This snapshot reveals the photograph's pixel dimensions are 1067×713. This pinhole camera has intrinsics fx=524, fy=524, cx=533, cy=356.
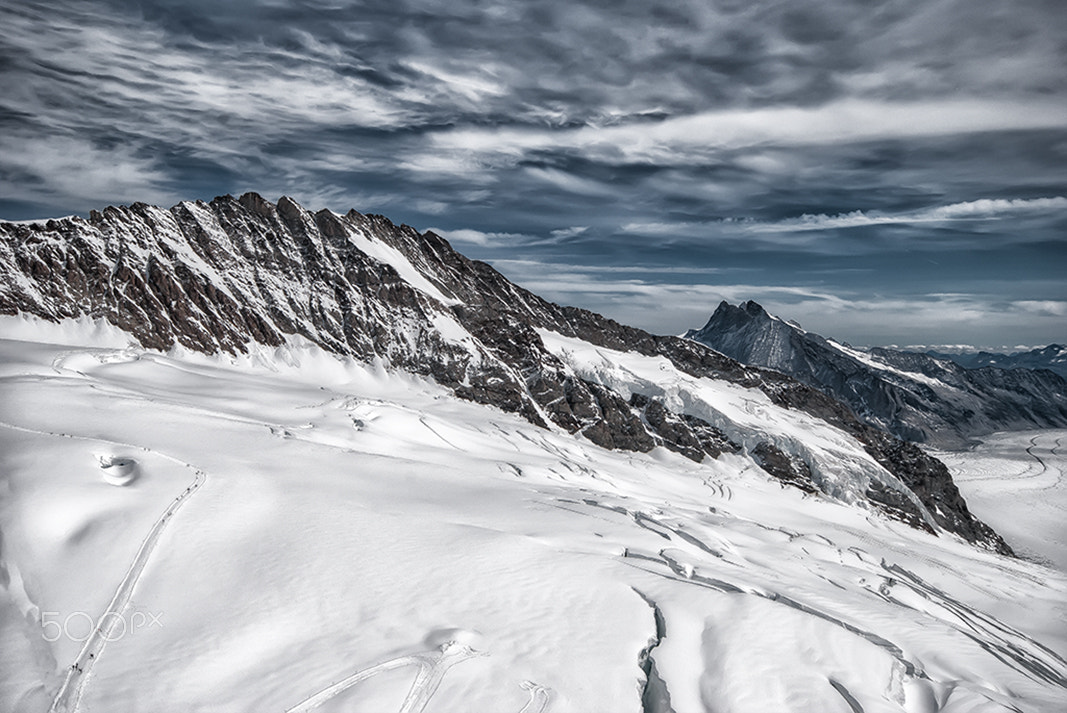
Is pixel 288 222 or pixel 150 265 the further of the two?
pixel 288 222

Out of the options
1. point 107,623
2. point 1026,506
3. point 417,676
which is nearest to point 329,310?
point 107,623

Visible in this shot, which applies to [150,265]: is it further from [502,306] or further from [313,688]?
[313,688]

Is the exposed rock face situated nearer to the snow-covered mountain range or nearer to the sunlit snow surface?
the snow-covered mountain range

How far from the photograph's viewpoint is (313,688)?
45.6 feet

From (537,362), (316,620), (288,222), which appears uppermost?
(288,222)

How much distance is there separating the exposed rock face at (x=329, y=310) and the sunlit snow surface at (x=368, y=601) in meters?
72.2

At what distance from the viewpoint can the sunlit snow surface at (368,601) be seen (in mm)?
14234

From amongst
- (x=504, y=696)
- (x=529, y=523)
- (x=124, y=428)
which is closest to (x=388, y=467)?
(x=529, y=523)

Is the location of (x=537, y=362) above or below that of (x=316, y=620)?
below

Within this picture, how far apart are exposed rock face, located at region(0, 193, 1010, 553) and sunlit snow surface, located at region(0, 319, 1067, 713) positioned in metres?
72.2

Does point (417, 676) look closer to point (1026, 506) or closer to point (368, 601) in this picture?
point (368, 601)

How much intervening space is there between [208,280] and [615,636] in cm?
12194

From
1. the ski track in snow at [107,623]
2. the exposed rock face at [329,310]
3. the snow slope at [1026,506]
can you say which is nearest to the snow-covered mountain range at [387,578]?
the ski track in snow at [107,623]

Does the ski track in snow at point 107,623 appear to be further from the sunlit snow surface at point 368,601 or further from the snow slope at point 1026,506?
the snow slope at point 1026,506
